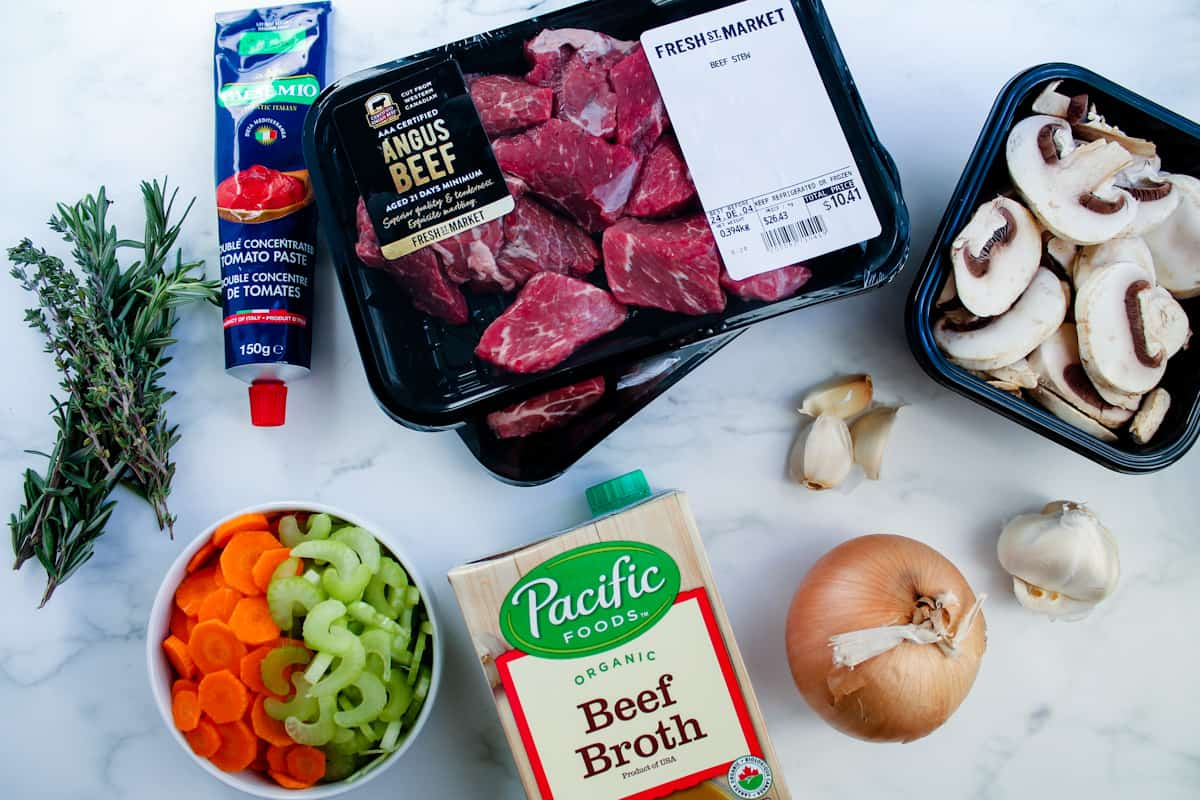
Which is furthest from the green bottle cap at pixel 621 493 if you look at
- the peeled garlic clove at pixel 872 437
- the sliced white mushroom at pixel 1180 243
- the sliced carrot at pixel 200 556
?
the sliced white mushroom at pixel 1180 243

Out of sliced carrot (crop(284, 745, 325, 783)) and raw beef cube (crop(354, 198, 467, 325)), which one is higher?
raw beef cube (crop(354, 198, 467, 325))

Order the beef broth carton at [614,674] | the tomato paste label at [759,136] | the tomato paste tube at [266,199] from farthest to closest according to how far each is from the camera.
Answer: the tomato paste tube at [266,199], the tomato paste label at [759,136], the beef broth carton at [614,674]

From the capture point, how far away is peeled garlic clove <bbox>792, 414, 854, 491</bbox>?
1.05 meters

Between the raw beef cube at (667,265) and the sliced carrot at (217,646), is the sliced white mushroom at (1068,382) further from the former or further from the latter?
the sliced carrot at (217,646)

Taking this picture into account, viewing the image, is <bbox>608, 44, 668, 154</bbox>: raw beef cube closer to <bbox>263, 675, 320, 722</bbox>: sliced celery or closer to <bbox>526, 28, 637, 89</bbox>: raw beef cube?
<bbox>526, 28, 637, 89</bbox>: raw beef cube

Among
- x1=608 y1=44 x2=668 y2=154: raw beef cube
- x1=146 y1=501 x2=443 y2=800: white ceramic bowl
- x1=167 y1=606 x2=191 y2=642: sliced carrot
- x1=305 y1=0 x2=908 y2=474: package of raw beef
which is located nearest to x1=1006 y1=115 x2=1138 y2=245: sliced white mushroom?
x1=305 y1=0 x2=908 y2=474: package of raw beef

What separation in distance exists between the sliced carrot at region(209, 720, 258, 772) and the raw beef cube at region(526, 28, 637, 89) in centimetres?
76

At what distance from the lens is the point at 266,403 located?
40.5 inches

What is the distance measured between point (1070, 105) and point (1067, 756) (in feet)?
2.63

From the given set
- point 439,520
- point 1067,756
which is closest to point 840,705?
point 1067,756

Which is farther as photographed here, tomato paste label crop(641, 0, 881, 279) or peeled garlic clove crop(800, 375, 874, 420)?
peeled garlic clove crop(800, 375, 874, 420)

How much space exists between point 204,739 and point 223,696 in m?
0.05

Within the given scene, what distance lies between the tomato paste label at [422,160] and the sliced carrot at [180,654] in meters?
0.47

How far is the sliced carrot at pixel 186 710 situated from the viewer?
0.89 m
